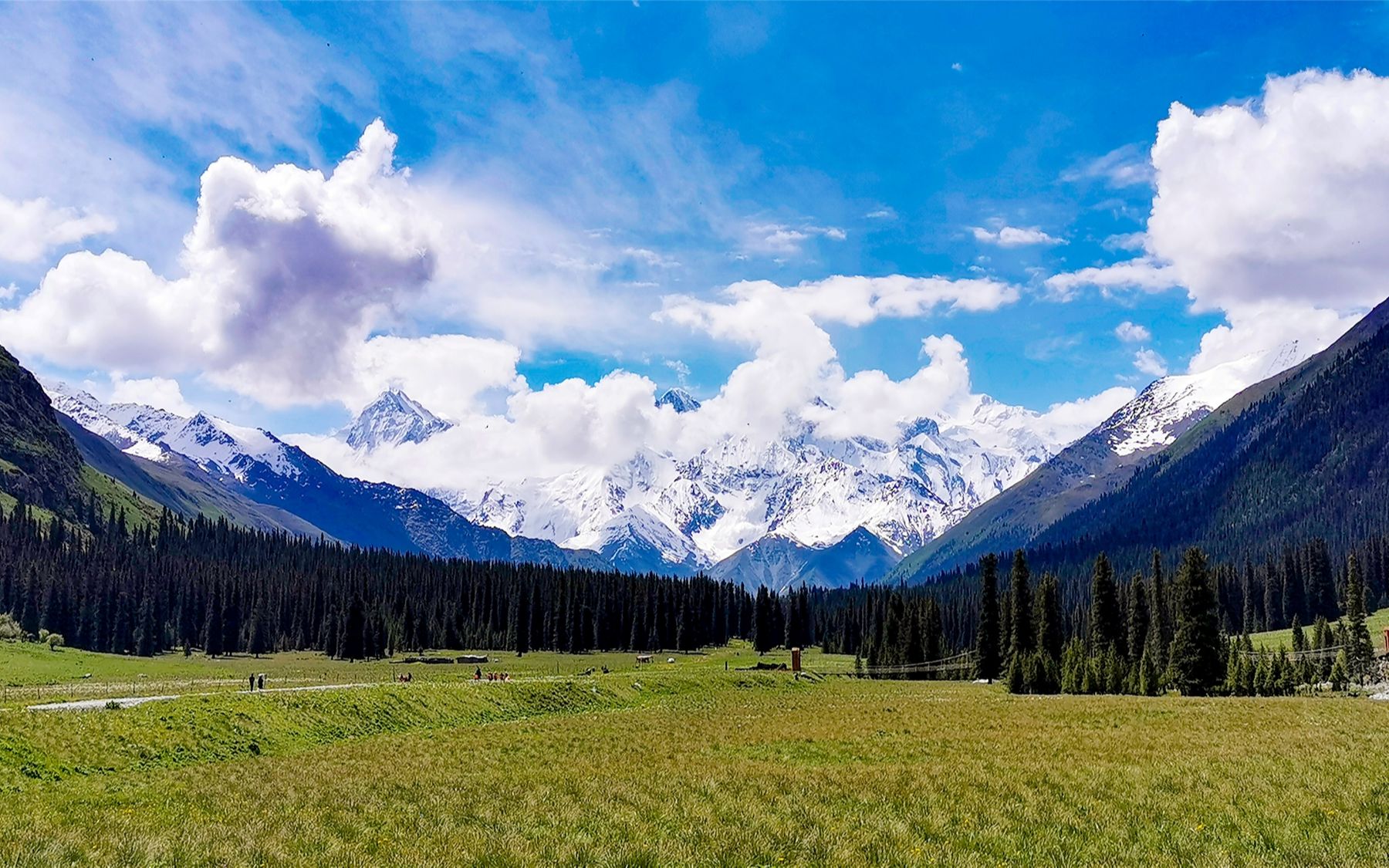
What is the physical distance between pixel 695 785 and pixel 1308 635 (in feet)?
517

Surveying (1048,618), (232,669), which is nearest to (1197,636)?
(1048,618)

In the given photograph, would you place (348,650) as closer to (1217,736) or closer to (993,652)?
(993,652)

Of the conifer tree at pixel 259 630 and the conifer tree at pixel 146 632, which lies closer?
the conifer tree at pixel 146 632

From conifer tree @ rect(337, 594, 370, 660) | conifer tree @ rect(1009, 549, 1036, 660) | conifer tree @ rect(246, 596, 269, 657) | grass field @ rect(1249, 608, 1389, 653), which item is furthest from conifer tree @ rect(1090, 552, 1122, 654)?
conifer tree @ rect(246, 596, 269, 657)

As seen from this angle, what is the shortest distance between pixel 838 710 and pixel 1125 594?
111796 millimetres

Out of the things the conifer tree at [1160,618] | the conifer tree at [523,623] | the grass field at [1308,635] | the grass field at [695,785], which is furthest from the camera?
the conifer tree at [523,623]

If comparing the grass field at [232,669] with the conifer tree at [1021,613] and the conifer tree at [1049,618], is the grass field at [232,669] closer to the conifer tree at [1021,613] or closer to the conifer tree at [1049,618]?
the conifer tree at [1021,613]

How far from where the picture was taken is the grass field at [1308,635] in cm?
11819

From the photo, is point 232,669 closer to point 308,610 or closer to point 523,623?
point 523,623

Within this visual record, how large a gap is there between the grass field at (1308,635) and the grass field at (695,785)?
8989cm

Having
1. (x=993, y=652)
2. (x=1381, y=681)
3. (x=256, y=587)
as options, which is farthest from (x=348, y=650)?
(x=1381, y=681)

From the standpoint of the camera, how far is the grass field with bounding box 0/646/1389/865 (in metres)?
15.7

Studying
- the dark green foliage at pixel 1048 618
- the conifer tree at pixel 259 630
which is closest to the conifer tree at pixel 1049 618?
the dark green foliage at pixel 1048 618

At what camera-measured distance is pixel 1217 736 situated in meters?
32.5
